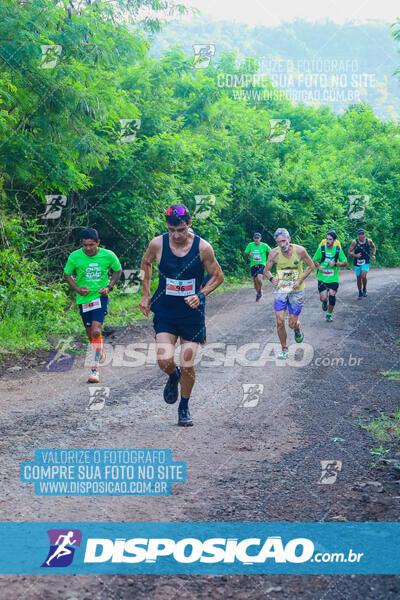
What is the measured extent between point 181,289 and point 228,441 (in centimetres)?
155

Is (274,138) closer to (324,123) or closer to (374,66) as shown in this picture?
(324,123)

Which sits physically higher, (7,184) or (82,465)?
(7,184)

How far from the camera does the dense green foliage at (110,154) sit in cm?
1165

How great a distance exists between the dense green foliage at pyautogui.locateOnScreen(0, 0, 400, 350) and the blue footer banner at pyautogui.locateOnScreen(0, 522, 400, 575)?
7410 millimetres

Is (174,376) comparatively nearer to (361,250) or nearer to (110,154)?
(110,154)

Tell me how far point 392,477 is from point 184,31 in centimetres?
18032

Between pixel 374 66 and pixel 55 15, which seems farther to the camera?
pixel 374 66

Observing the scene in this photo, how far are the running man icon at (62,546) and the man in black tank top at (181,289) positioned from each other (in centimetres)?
264

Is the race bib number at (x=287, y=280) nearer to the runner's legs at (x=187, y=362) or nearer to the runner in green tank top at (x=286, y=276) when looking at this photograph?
the runner in green tank top at (x=286, y=276)

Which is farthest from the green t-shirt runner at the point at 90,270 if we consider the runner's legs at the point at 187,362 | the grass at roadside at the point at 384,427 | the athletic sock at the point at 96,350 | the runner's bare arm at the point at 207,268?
the grass at roadside at the point at 384,427

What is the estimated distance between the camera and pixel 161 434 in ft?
19.9

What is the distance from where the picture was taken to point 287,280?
411 inches

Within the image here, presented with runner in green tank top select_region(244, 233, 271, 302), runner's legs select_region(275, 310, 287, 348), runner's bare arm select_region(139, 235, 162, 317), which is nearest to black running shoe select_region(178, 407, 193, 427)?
runner's bare arm select_region(139, 235, 162, 317)

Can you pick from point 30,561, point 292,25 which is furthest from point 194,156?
point 292,25
